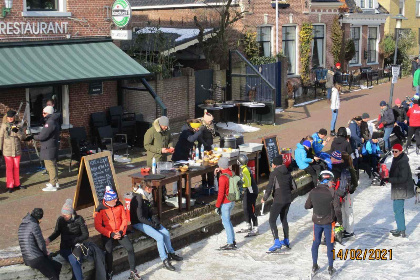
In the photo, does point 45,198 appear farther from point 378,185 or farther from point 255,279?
point 378,185

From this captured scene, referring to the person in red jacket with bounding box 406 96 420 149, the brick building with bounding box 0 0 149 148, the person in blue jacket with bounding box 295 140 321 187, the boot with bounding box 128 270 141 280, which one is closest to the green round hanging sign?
the brick building with bounding box 0 0 149 148

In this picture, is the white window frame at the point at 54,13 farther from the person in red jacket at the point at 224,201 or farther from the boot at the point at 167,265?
the boot at the point at 167,265

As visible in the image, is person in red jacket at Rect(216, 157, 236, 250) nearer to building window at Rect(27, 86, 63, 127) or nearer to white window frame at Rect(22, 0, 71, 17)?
building window at Rect(27, 86, 63, 127)

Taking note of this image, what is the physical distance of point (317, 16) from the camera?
28984mm

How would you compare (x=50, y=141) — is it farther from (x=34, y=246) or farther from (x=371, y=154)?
(x=371, y=154)

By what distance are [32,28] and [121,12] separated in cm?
253

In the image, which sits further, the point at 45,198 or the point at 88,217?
the point at 45,198

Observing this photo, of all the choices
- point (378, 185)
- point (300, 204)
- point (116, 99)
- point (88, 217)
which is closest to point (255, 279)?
point (88, 217)

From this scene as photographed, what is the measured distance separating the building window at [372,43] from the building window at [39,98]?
2176 centimetres

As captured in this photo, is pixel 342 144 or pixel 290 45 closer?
pixel 342 144

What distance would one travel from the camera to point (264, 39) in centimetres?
2650

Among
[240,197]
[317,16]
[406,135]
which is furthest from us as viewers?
[317,16]

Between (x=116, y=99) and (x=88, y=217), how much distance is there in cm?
685

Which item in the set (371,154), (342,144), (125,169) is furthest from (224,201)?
(371,154)
